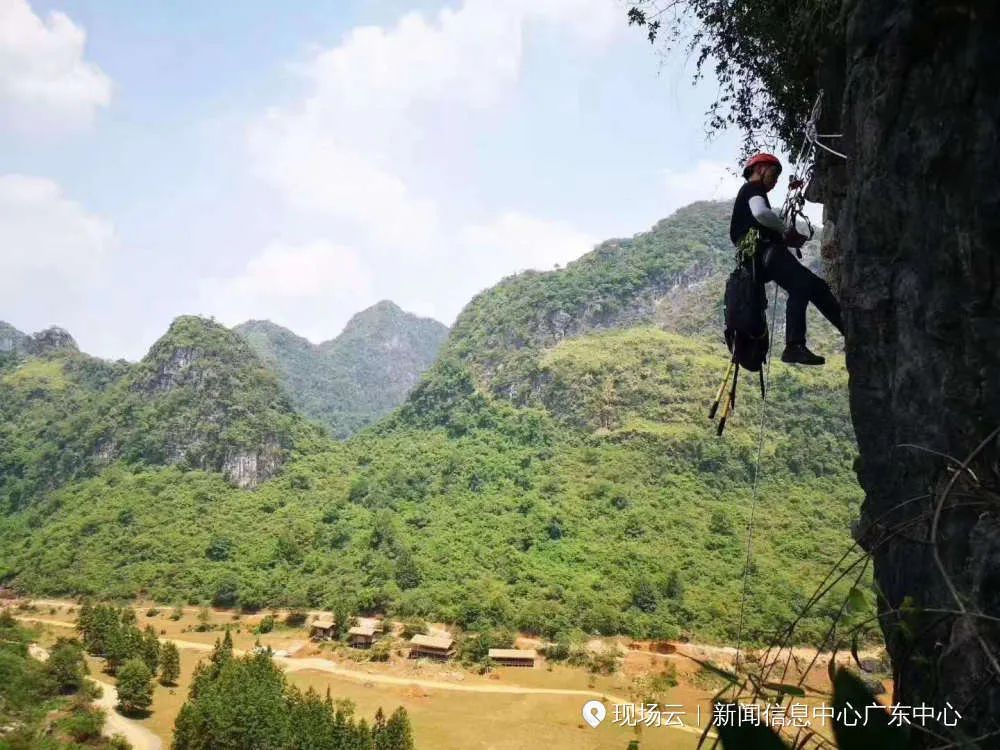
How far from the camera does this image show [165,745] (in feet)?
56.4

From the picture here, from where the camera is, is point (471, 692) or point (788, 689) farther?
point (471, 692)

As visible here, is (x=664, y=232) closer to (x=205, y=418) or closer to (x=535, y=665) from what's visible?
(x=205, y=418)

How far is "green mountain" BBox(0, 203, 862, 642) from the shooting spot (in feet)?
94.3

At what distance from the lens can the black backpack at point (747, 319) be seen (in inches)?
126

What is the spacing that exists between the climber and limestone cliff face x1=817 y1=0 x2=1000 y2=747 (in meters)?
0.18

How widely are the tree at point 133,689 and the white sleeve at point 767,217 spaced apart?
22.3 meters

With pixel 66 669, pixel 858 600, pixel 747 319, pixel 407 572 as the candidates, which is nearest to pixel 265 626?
pixel 407 572

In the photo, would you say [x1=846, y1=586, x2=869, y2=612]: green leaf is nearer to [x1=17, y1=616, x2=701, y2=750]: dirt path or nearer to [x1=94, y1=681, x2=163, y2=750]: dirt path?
[x1=17, y1=616, x2=701, y2=750]: dirt path

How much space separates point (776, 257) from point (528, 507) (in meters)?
34.5

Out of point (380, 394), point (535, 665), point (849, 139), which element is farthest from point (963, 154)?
point (380, 394)

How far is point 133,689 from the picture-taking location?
18.8 meters

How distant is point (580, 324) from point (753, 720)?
55671 mm

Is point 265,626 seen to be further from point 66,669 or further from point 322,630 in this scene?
point 66,669

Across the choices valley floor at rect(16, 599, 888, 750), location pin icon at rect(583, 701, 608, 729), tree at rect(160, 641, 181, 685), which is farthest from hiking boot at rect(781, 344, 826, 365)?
tree at rect(160, 641, 181, 685)
